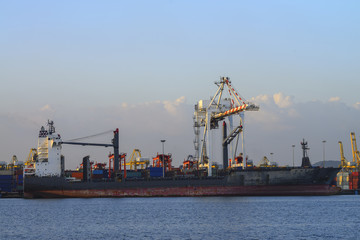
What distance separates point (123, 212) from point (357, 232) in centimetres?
2818

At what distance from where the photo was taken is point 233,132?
8762cm

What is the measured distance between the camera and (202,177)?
3297 inches

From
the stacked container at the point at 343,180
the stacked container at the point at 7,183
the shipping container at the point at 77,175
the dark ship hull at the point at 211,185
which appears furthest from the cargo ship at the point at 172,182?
the stacked container at the point at 343,180

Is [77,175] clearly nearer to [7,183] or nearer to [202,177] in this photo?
[7,183]

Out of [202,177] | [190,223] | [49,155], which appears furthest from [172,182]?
[190,223]

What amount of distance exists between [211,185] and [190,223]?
3405cm

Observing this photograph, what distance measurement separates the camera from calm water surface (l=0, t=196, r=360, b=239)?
4112cm

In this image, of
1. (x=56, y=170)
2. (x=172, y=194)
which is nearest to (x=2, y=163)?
(x=56, y=170)

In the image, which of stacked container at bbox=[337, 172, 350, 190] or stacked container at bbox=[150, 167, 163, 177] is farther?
stacked container at bbox=[337, 172, 350, 190]

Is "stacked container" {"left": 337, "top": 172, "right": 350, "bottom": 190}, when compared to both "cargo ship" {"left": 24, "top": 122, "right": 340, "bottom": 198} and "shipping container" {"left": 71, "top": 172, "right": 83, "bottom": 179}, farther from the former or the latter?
"shipping container" {"left": 71, "top": 172, "right": 83, "bottom": 179}

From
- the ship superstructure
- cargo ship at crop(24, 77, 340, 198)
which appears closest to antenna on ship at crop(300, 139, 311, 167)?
cargo ship at crop(24, 77, 340, 198)

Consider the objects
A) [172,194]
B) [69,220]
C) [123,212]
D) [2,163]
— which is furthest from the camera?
[2,163]

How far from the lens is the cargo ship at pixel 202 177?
79312 mm

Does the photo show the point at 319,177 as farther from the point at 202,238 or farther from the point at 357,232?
the point at 202,238
